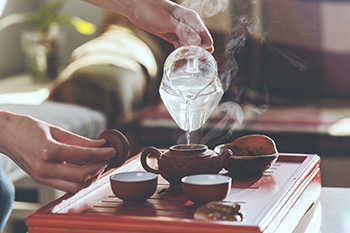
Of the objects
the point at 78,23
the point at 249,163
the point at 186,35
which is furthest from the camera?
the point at 78,23

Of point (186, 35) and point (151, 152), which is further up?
point (186, 35)

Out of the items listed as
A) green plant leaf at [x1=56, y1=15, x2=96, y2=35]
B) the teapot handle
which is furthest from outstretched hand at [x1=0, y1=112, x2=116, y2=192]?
green plant leaf at [x1=56, y1=15, x2=96, y2=35]

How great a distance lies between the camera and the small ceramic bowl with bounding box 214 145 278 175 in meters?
1.50

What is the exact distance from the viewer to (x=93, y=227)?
119 centimetres

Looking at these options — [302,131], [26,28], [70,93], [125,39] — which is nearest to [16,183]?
[70,93]

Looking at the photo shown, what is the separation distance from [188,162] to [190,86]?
332 mm

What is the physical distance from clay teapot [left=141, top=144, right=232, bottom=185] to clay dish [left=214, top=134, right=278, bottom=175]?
0.36 ft

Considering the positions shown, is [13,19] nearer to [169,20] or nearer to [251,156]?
[169,20]

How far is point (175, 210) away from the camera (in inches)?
49.4

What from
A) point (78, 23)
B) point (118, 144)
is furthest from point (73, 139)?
point (78, 23)

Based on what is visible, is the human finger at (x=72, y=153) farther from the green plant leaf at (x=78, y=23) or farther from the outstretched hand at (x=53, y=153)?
the green plant leaf at (x=78, y=23)

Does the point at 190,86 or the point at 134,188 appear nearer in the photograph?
the point at 134,188

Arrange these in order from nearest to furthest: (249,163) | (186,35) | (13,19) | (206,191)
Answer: (206,191) < (249,163) < (186,35) < (13,19)

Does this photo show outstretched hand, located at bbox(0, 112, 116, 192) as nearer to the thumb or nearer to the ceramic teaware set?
the ceramic teaware set
